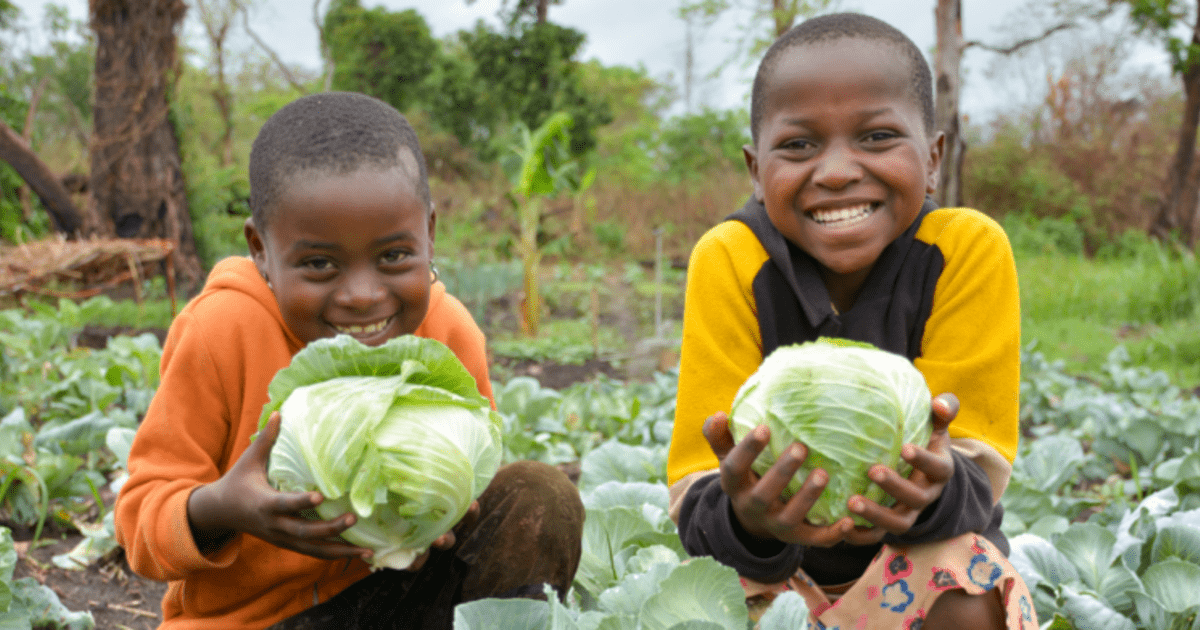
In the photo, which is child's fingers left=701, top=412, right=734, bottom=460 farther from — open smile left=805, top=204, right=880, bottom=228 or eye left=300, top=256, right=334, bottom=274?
eye left=300, top=256, right=334, bottom=274

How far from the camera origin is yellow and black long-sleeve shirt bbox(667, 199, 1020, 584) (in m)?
1.67

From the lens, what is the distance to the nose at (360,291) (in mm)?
1652

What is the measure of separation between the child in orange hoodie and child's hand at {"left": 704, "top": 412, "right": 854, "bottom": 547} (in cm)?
59

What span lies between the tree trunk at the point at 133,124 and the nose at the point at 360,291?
29.3 ft

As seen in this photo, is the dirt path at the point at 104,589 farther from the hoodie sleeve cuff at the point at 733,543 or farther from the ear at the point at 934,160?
the ear at the point at 934,160

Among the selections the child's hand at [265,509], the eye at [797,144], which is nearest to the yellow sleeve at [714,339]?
the eye at [797,144]

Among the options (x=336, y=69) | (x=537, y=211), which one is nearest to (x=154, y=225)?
(x=537, y=211)

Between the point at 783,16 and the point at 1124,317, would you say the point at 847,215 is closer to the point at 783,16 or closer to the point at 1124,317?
the point at 1124,317

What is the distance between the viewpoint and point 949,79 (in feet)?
26.2

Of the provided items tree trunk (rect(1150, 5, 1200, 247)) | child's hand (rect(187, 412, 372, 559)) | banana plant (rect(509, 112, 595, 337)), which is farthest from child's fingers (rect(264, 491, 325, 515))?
tree trunk (rect(1150, 5, 1200, 247))

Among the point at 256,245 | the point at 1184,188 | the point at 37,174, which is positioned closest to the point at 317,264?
the point at 256,245

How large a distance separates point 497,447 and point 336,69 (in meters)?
24.1

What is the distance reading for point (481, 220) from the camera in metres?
21.4

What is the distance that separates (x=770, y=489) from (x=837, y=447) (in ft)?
0.46
